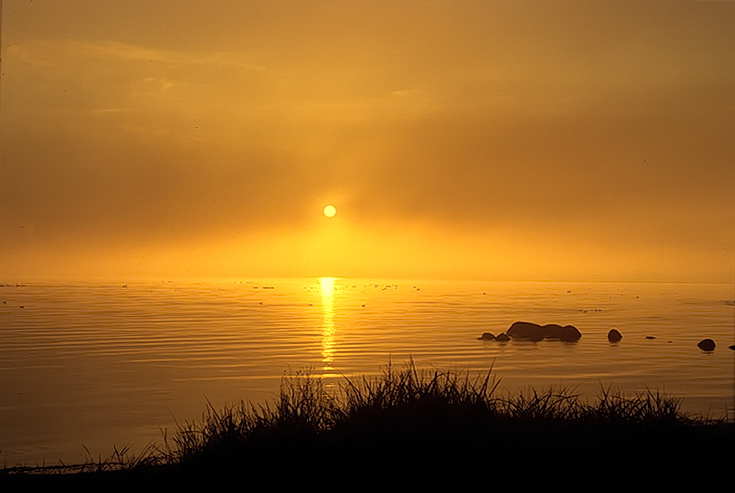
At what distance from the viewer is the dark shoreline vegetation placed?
6727 millimetres

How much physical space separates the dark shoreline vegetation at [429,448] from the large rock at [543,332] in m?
29.2

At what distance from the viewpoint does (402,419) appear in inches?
302

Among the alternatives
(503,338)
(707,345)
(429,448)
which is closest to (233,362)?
(503,338)

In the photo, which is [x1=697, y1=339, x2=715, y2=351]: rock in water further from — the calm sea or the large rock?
the large rock

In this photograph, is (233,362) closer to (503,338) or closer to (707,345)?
(503,338)

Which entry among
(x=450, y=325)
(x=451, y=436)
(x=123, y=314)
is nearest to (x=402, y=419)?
(x=451, y=436)

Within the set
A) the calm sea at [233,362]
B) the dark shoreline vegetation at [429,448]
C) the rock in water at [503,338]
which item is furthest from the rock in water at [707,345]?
the dark shoreline vegetation at [429,448]

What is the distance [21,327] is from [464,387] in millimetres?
44293

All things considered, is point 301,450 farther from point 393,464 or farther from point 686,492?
point 686,492

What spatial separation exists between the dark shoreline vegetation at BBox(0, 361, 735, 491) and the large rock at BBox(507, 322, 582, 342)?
29.2m

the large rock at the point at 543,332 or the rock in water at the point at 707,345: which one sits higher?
the large rock at the point at 543,332

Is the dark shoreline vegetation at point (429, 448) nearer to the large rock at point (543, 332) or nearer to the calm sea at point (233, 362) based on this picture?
the calm sea at point (233, 362)

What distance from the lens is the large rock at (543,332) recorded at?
3706 cm

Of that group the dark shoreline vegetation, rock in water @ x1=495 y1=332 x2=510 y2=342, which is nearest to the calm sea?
rock in water @ x1=495 y1=332 x2=510 y2=342
